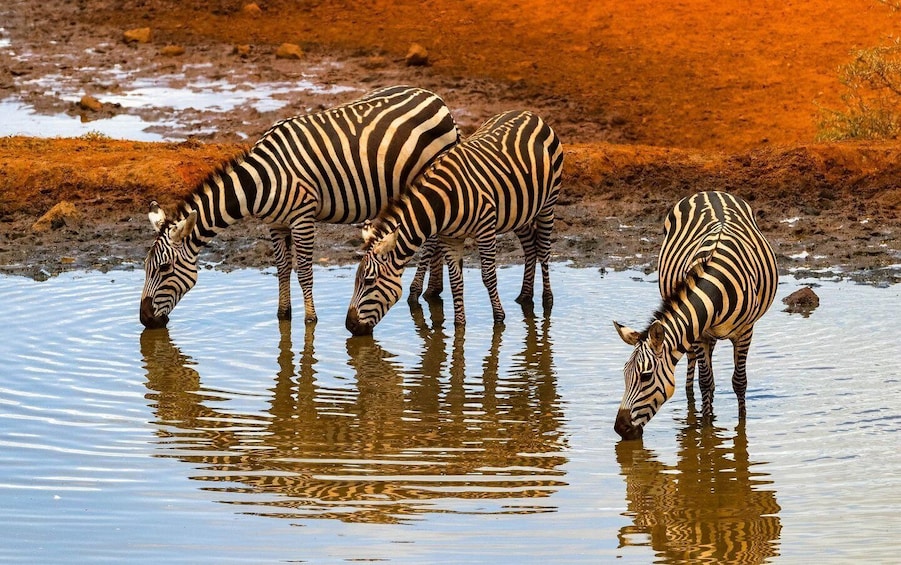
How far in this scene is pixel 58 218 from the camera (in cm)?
1606

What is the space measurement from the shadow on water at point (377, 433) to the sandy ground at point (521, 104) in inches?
155

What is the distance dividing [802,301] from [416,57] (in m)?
13.4

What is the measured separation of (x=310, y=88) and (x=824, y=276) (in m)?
12.0

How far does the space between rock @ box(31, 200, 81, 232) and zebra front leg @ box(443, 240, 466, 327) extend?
241 inches

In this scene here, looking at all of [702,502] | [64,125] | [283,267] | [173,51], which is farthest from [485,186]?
[173,51]

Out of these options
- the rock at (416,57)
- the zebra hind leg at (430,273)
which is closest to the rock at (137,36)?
the rock at (416,57)

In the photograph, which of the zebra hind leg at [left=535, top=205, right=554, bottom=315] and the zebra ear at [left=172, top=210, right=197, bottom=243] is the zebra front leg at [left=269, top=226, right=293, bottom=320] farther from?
the zebra hind leg at [left=535, top=205, right=554, bottom=315]

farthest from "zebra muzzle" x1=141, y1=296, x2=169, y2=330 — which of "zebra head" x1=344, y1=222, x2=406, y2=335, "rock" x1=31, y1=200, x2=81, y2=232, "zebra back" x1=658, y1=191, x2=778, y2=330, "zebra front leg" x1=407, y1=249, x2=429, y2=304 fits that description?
"zebra back" x1=658, y1=191, x2=778, y2=330

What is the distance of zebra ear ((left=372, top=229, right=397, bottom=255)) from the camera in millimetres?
11086

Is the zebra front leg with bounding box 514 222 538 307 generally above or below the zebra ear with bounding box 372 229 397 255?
below

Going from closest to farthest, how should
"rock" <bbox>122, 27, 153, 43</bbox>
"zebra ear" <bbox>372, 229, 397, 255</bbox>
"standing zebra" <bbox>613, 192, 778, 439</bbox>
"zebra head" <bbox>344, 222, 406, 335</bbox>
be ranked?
"standing zebra" <bbox>613, 192, 778, 439</bbox> → "zebra ear" <bbox>372, 229, 397, 255</bbox> → "zebra head" <bbox>344, 222, 406, 335</bbox> → "rock" <bbox>122, 27, 153, 43</bbox>

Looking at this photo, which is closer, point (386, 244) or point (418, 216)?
point (386, 244)

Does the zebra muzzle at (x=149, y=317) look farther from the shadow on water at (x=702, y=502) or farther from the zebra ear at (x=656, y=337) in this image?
the zebra ear at (x=656, y=337)

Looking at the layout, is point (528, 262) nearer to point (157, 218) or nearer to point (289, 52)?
point (157, 218)
